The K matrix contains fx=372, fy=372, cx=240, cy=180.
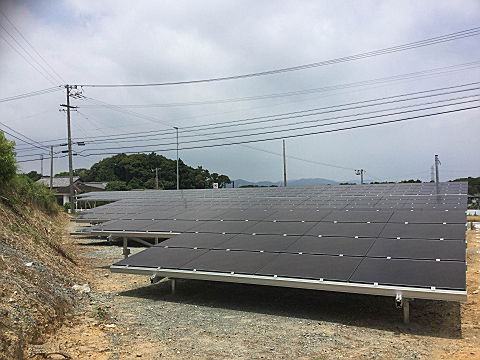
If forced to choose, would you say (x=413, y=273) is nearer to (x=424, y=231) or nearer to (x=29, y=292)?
(x=424, y=231)

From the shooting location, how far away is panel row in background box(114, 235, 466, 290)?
761 centimetres

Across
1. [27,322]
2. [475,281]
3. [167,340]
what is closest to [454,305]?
[475,281]

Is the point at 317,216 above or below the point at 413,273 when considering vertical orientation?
above

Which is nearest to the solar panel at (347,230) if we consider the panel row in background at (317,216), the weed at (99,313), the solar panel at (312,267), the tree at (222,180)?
the panel row in background at (317,216)

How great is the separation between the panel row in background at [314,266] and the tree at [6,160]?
12605mm

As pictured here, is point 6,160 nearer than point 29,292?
No

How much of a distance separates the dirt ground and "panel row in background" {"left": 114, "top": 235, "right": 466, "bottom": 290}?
0.98m

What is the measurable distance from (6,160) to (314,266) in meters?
17.7

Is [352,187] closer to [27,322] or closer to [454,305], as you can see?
[454,305]

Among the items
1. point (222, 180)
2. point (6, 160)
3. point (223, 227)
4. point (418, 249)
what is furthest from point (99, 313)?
point (222, 180)

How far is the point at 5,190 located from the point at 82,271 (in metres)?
11.3

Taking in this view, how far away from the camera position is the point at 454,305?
9.27 meters

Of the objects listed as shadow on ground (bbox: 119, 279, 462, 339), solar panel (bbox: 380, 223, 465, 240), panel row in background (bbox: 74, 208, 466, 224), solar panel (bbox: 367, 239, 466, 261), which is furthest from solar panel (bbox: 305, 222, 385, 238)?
shadow on ground (bbox: 119, 279, 462, 339)

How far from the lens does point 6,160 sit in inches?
760
